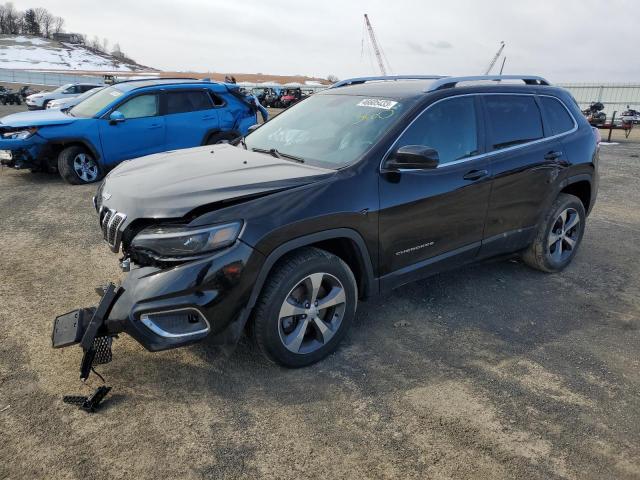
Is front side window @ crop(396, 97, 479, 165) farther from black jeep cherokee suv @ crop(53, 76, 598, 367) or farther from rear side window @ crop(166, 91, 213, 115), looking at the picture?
rear side window @ crop(166, 91, 213, 115)

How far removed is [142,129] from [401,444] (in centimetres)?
758

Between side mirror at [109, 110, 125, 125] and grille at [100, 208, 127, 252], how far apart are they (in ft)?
18.6

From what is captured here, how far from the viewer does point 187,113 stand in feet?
29.6

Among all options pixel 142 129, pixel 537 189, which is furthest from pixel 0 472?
pixel 142 129

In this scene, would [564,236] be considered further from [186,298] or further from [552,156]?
[186,298]

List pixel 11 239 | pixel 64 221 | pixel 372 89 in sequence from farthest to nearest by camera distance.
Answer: pixel 64 221 < pixel 11 239 < pixel 372 89

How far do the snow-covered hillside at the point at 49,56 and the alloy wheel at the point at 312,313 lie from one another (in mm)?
106888

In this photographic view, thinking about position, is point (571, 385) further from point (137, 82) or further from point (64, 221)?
point (137, 82)

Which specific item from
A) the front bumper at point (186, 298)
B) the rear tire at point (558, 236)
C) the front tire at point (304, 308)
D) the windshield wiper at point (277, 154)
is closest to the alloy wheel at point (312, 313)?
the front tire at point (304, 308)

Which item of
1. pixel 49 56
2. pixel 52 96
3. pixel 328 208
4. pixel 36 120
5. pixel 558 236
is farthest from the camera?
pixel 49 56

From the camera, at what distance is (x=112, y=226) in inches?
120

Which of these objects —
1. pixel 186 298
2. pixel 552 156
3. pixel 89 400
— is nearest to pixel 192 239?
pixel 186 298

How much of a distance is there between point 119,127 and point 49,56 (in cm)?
11745

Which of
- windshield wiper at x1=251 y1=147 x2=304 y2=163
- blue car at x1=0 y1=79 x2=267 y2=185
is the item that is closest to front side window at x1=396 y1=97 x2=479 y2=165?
windshield wiper at x1=251 y1=147 x2=304 y2=163
